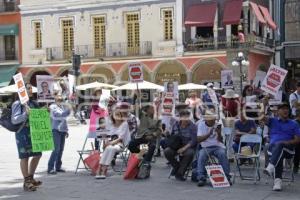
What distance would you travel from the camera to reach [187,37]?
3272cm

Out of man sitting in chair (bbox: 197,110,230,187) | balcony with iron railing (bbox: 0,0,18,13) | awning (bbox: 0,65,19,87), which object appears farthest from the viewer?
balcony with iron railing (bbox: 0,0,18,13)

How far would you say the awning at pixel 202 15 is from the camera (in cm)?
3105

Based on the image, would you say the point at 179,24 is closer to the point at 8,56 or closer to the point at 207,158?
the point at 8,56

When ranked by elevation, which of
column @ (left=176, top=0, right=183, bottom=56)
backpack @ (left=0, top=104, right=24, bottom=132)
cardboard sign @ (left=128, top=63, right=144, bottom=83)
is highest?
column @ (left=176, top=0, right=183, bottom=56)

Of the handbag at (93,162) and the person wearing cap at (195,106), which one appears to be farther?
the person wearing cap at (195,106)

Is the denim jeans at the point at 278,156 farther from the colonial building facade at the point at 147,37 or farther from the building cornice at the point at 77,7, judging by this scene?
the building cornice at the point at 77,7

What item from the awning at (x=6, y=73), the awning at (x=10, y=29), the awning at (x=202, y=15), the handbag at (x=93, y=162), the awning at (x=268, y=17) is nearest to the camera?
the handbag at (x=93, y=162)

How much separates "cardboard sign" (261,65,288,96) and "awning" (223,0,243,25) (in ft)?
66.1

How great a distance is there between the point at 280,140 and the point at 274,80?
6.23 ft

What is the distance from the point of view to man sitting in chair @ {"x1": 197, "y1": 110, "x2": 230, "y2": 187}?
30.5 ft

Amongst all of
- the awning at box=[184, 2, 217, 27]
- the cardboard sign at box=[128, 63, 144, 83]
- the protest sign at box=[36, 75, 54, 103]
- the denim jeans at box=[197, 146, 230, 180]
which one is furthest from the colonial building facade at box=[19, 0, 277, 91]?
the denim jeans at box=[197, 146, 230, 180]

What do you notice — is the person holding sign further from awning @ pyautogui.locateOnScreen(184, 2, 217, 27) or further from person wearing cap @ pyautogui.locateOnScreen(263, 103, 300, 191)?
awning @ pyautogui.locateOnScreen(184, 2, 217, 27)

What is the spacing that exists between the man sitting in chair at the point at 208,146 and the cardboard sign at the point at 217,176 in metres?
0.17

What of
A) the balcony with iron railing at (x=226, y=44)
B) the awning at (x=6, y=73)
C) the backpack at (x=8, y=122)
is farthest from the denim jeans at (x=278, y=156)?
the awning at (x=6, y=73)
